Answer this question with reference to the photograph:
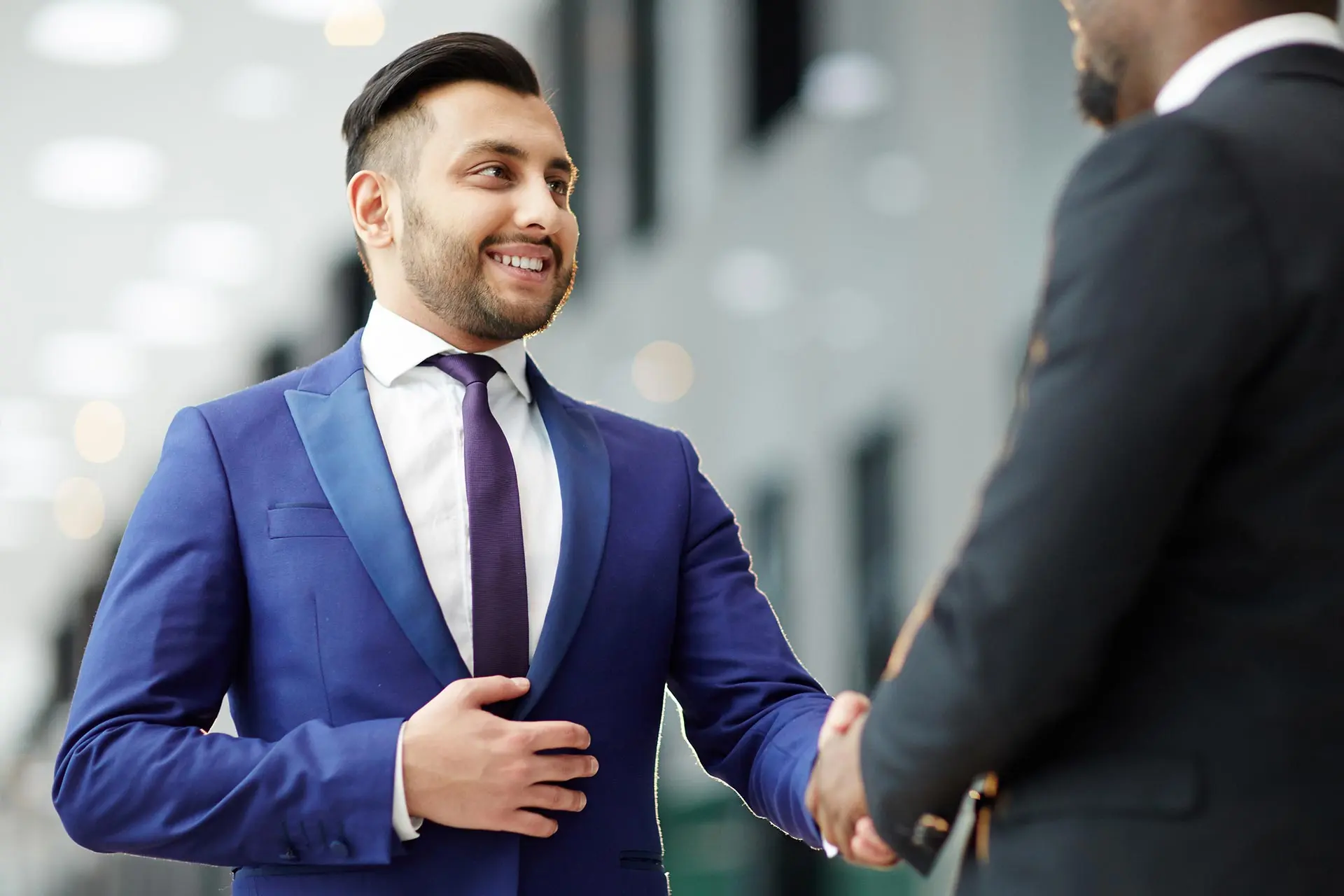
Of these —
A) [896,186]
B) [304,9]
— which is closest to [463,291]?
[896,186]

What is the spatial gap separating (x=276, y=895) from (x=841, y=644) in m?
3.40

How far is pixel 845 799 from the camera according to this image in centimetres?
152

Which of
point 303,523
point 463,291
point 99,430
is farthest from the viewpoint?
point 99,430

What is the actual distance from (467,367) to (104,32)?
458 cm

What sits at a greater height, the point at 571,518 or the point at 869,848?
the point at 571,518

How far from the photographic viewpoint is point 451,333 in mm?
2047

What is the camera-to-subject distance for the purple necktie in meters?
1.82

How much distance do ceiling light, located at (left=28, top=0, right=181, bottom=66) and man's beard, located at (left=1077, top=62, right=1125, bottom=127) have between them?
5039 mm

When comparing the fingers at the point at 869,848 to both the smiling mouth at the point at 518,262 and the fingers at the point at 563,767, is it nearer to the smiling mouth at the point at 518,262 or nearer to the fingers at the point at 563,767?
the fingers at the point at 563,767

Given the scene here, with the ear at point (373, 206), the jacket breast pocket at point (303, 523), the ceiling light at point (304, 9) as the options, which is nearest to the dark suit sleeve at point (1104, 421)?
the jacket breast pocket at point (303, 523)

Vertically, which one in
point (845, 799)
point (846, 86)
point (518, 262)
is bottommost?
point (845, 799)

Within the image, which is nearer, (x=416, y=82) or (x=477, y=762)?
(x=477, y=762)

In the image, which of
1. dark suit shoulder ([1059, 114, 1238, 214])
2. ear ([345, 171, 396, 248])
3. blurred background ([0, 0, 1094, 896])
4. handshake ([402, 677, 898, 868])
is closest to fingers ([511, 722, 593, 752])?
handshake ([402, 677, 898, 868])

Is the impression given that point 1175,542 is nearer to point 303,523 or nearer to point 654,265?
point 303,523
